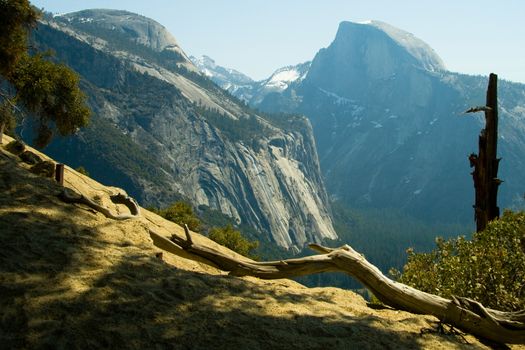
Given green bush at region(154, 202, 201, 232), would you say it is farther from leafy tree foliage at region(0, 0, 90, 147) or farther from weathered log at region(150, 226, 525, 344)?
weathered log at region(150, 226, 525, 344)

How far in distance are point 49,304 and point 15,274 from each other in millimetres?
1492

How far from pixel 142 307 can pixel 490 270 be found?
36.9ft

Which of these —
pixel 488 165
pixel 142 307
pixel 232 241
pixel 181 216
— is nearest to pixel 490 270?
pixel 488 165

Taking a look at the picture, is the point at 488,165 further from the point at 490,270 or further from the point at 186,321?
the point at 186,321

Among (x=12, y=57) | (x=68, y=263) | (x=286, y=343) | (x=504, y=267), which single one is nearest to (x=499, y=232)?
(x=504, y=267)

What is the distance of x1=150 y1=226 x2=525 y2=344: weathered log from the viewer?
1101 centimetres

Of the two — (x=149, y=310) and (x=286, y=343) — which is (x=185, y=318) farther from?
(x=286, y=343)

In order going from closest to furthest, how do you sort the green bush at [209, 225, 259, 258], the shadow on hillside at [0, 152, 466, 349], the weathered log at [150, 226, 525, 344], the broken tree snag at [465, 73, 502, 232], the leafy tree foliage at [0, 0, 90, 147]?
the shadow on hillside at [0, 152, 466, 349]
the weathered log at [150, 226, 525, 344]
the broken tree snag at [465, 73, 502, 232]
the leafy tree foliage at [0, 0, 90, 147]
the green bush at [209, 225, 259, 258]

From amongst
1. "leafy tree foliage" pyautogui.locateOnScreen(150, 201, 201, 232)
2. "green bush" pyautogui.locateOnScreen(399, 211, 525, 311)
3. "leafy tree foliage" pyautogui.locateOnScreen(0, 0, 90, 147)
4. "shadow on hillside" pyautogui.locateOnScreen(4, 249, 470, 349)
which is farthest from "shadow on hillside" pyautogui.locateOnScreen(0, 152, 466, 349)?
"leafy tree foliage" pyautogui.locateOnScreen(150, 201, 201, 232)

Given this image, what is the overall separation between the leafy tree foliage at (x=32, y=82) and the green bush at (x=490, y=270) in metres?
22.8

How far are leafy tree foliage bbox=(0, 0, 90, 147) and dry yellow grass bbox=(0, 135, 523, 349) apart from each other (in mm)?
14689

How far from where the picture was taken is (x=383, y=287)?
13.1m

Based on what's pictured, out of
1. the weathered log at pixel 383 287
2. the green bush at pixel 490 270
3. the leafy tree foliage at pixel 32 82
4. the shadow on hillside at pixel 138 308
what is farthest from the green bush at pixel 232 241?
the shadow on hillside at pixel 138 308

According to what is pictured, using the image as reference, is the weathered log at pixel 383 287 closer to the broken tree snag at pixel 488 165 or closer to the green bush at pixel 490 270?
the green bush at pixel 490 270
